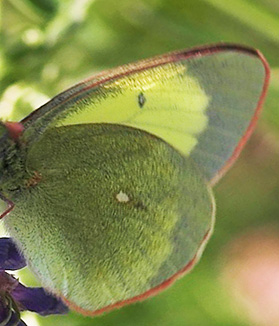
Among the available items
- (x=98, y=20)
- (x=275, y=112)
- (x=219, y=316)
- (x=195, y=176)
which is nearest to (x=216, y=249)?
(x=219, y=316)

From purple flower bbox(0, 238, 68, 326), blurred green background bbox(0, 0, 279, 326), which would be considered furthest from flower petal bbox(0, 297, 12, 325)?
blurred green background bbox(0, 0, 279, 326)

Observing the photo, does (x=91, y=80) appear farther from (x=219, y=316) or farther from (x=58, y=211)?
(x=219, y=316)

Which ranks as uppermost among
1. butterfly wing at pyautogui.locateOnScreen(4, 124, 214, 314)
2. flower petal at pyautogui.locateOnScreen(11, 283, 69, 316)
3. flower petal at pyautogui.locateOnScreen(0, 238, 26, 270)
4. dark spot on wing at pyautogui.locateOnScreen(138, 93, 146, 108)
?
dark spot on wing at pyautogui.locateOnScreen(138, 93, 146, 108)

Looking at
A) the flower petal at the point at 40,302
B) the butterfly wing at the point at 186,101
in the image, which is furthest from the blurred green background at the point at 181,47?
the butterfly wing at the point at 186,101

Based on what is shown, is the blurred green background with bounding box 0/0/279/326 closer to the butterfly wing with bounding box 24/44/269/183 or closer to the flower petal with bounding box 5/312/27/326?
the flower petal with bounding box 5/312/27/326

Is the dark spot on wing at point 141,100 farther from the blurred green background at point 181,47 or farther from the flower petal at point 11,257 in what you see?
the blurred green background at point 181,47

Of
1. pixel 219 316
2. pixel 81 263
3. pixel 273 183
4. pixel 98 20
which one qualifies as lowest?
pixel 219 316

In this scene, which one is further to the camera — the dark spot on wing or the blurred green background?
the blurred green background
